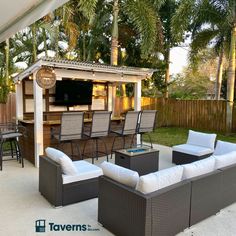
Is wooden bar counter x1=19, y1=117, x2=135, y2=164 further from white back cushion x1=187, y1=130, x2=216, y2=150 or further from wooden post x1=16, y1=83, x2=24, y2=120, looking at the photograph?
white back cushion x1=187, y1=130, x2=216, y2=150

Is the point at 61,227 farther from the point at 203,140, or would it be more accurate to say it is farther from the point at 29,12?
the point at 203,140

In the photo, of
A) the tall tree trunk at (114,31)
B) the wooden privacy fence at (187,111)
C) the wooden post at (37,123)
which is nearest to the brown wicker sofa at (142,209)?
the wooden post at (37,123)

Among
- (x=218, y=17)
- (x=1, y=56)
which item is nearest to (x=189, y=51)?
(x=218, y=17)

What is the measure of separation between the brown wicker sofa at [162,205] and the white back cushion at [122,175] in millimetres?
59

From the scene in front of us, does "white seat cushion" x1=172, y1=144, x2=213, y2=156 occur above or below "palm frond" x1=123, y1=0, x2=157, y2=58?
below

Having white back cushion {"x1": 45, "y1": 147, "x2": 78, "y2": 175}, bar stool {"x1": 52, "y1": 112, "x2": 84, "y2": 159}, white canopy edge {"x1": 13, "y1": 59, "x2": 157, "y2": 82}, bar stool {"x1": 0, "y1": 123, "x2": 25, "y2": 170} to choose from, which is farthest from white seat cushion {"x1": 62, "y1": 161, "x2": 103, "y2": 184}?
white canopy edge {"x1": 13, "y1": 59, "x2": 157, "y2": 82}

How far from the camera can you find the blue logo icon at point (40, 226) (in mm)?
3011

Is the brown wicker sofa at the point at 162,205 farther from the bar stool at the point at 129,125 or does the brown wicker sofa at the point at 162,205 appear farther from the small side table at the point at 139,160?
the bar stool at the point at 129,125

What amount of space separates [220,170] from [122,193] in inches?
60.3

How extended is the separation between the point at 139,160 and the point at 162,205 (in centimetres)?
229

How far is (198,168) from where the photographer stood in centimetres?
314

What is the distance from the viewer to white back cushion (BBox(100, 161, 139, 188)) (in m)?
2.75

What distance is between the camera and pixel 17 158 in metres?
6.32

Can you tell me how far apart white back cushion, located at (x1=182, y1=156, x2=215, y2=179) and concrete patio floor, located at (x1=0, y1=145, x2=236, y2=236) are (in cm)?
68
